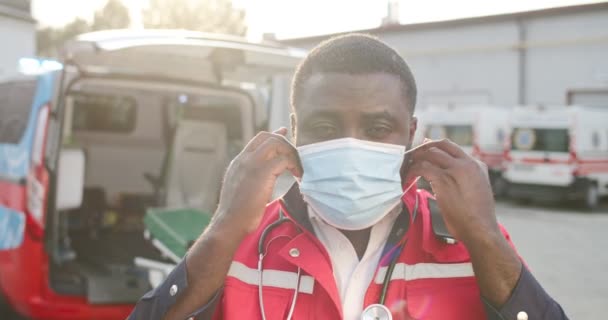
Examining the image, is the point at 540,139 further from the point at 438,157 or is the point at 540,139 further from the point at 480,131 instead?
the point at 438,157

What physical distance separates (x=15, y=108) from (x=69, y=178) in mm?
746

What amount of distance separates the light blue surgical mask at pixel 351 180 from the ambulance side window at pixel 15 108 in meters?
3.27

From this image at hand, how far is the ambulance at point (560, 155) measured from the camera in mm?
15195

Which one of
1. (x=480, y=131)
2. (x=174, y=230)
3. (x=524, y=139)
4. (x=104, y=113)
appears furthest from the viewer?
(x=480, y=131)

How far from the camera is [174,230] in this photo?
5020 millimetres

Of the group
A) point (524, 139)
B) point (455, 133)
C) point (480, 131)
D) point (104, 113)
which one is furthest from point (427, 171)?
point (455, 133)

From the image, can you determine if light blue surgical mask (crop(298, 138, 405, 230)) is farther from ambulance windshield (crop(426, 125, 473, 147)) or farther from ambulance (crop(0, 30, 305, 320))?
ambulance windshield (crop(426, 125, 473, 147))

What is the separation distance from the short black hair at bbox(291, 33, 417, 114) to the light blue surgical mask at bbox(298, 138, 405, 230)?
0.19 metres

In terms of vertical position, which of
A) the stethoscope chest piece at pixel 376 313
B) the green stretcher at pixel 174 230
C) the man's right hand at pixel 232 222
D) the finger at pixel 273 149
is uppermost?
the finger at pixel 273 149

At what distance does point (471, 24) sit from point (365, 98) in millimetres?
21500

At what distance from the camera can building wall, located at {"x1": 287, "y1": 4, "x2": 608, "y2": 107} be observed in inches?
772

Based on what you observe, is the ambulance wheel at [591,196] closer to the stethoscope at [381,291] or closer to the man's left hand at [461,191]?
the stethoscope at [381,291]

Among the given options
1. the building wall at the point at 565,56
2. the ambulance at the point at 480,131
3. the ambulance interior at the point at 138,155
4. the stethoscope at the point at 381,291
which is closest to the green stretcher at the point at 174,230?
the ambulance interior at the point at 138,155

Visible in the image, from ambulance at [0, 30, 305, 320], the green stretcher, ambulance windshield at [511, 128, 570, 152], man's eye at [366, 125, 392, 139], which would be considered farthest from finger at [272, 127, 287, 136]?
ambulance windshield at [511, 128, 570, 152]
